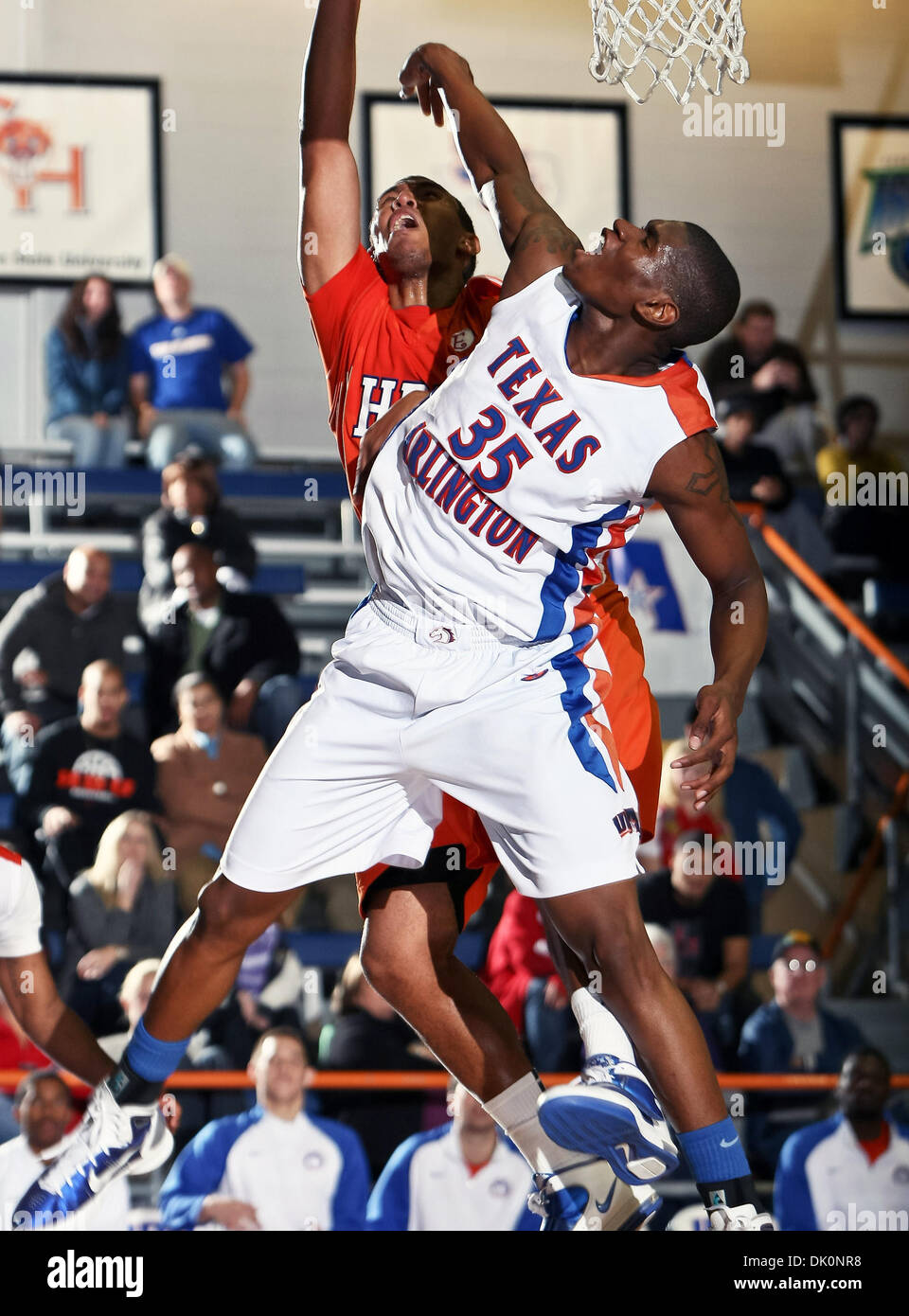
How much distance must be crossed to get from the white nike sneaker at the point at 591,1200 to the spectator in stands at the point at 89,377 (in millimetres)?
4575

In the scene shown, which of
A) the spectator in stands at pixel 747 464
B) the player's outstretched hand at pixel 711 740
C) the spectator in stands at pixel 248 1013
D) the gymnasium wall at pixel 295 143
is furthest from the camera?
the gymnasium wall at pixel 295 143

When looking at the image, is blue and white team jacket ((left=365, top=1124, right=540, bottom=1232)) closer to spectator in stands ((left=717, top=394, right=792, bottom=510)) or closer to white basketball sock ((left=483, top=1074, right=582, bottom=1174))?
white basketball sock ((left=483, top=1074, right=582, bottom=1174))

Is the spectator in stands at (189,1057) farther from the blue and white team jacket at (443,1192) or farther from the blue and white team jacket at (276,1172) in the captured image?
the blue and white team jacket at (443,1192)

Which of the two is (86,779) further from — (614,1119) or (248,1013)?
(614,1119)

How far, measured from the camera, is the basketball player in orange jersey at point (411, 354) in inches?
116

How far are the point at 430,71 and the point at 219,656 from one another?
272cm

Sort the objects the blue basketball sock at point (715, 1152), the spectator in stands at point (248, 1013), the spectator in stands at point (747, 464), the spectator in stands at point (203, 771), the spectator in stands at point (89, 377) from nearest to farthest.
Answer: the blue basketball sock at point (715, 1152) → the spectator in stands at point (248, 1013) → the spectator in stands at point (203, 771) → the spectator in stands at point (747, 464) → the spectator in stands at point (89, 377)

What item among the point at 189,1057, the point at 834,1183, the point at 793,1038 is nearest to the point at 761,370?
the point at 793,1038

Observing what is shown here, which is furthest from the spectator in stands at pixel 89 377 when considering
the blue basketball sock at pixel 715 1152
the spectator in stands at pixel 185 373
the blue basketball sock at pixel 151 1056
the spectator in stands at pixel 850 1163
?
the blue basketball sock at pixel 715 1152

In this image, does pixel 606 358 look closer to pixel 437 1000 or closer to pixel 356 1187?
pixel 437 1000

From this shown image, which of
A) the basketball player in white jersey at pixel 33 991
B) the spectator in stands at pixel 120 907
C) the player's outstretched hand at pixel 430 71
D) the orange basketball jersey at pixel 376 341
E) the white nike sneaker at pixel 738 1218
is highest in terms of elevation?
the player's outstretched hand at pixel 430 71

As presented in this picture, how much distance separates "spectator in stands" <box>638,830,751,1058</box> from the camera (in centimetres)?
510

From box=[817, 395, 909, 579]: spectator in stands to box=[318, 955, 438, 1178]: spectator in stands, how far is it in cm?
327

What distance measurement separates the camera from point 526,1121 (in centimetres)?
297
